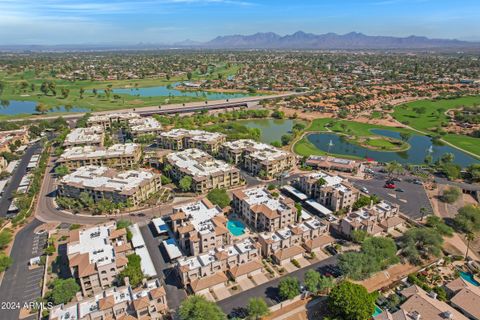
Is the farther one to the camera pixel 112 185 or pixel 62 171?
pixel 62 171

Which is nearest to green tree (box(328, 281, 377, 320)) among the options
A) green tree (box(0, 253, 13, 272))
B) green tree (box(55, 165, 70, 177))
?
green tree (box(0, 253, 13, 272))

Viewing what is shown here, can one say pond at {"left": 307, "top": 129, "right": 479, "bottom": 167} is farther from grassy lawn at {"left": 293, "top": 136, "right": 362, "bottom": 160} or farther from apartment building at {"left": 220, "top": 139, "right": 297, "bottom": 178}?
apartment building at {"left": 220, "top": 139, "right": 297, "bottom": 178}

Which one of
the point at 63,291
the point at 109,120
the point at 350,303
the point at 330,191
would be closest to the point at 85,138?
the point at 109,120

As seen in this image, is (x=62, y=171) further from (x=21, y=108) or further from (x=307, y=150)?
(x=21, y=108)

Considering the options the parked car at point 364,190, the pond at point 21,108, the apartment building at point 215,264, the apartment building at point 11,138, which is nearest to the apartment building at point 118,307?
the apartment building at point 215,264

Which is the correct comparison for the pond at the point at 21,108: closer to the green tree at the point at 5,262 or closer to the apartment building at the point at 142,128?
the apartment building at the point at 142,128

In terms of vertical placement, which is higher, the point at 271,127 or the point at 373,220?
the point at 373,220

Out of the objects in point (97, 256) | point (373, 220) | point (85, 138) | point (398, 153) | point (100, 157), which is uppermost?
point (85, 138)
